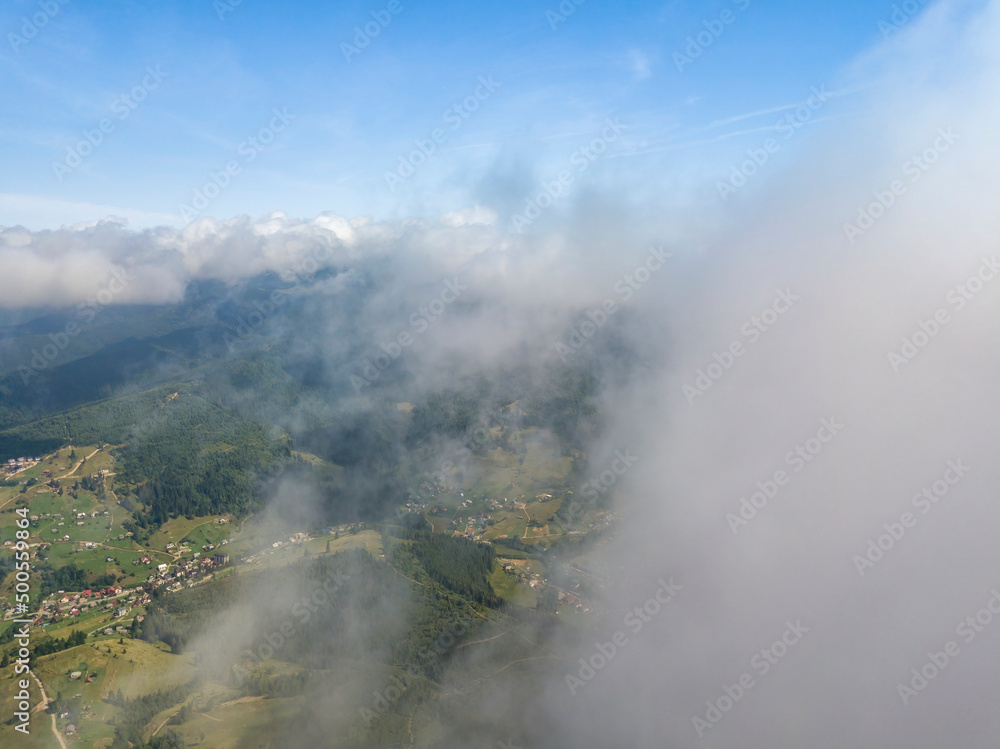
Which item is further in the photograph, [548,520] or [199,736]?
[548,520]

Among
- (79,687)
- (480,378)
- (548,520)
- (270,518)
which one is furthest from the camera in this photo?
(480,378)

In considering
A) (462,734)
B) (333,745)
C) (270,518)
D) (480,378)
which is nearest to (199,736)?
(333,745)

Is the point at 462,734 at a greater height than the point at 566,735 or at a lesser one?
greater

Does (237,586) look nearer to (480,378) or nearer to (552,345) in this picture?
(480,378)

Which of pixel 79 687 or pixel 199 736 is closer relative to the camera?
pixel 199 736

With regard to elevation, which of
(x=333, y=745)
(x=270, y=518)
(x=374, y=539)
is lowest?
(x=333, y=745)

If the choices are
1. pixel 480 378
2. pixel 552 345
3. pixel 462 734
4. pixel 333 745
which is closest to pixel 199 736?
pixel 333 745

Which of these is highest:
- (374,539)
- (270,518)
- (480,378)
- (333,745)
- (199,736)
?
(480,378)

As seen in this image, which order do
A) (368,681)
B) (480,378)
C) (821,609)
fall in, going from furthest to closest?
1. (480,378)
2. (368,681)
3. (821,609)

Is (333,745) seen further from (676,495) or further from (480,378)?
(480,378)
